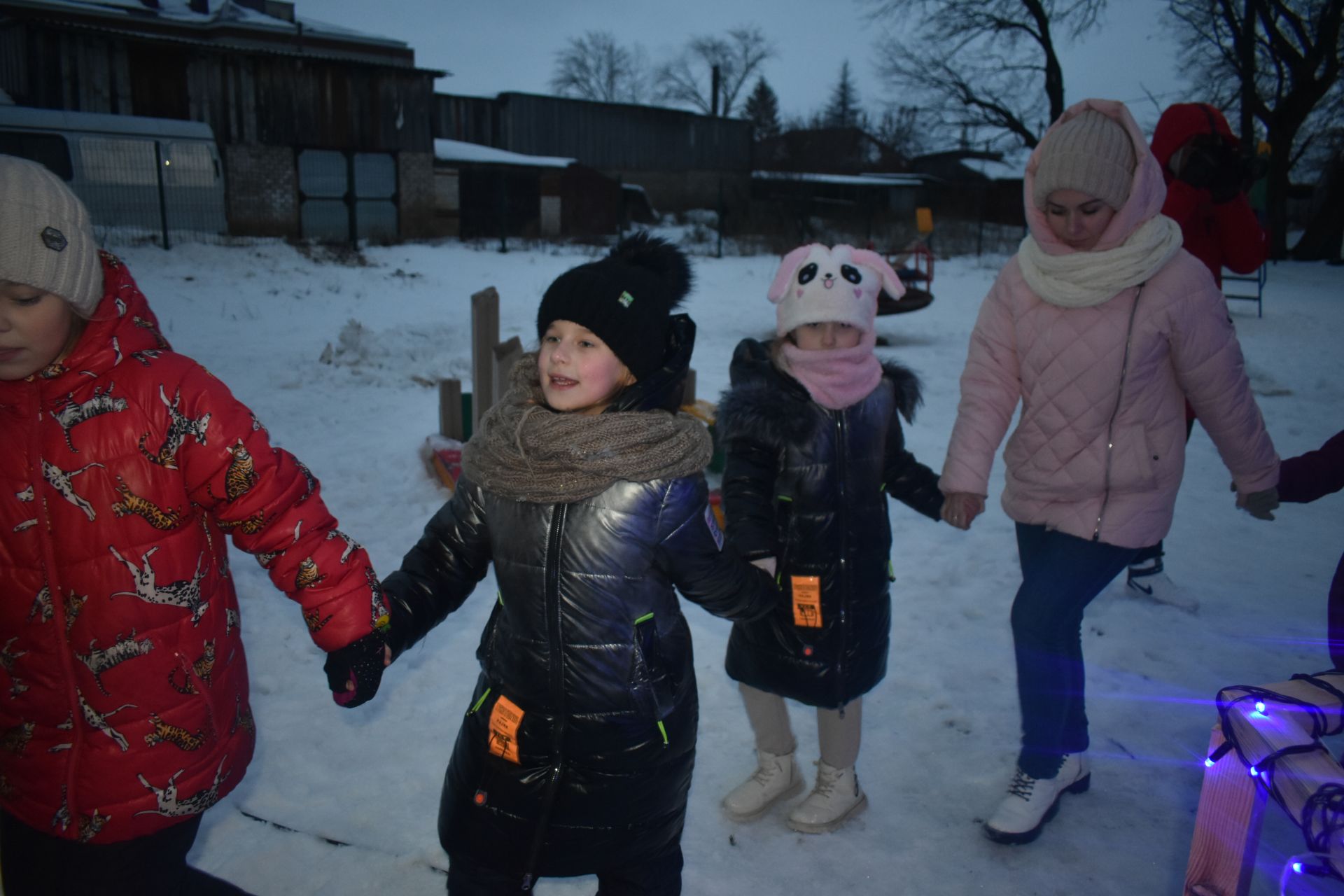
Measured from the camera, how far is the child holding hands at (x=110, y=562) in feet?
5.80

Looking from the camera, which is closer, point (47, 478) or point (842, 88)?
point (47, 478)

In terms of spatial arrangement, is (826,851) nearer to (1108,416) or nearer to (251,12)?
(1108,416)

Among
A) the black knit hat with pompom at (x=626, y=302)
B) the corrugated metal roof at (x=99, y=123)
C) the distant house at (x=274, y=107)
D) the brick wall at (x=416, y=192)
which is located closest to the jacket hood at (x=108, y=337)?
the black knit hat with pompom at (x=626, y=302)

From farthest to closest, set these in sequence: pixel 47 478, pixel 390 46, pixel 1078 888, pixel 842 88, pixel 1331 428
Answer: pixel 842 88 → pixel 390 46 → pixel 1331 428 → pixel 1078 888 → pixel 47 478

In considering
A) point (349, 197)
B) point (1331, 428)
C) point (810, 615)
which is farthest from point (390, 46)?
point (810, 615)

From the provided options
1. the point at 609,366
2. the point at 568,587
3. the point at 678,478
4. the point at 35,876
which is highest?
the point at 609,366

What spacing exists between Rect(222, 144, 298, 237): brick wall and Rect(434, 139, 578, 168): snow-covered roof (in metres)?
3.98

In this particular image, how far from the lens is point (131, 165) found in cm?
Answer: 1744

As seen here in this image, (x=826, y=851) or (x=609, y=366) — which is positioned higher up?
(x=609, y=366)

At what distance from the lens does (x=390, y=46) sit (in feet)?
114

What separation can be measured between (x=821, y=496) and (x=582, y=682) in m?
1.12

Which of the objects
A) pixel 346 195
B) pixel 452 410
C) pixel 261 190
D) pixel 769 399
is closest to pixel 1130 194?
pixel 769 399

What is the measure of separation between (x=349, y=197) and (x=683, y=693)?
2330cm

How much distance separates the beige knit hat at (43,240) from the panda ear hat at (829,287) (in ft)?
6.06
